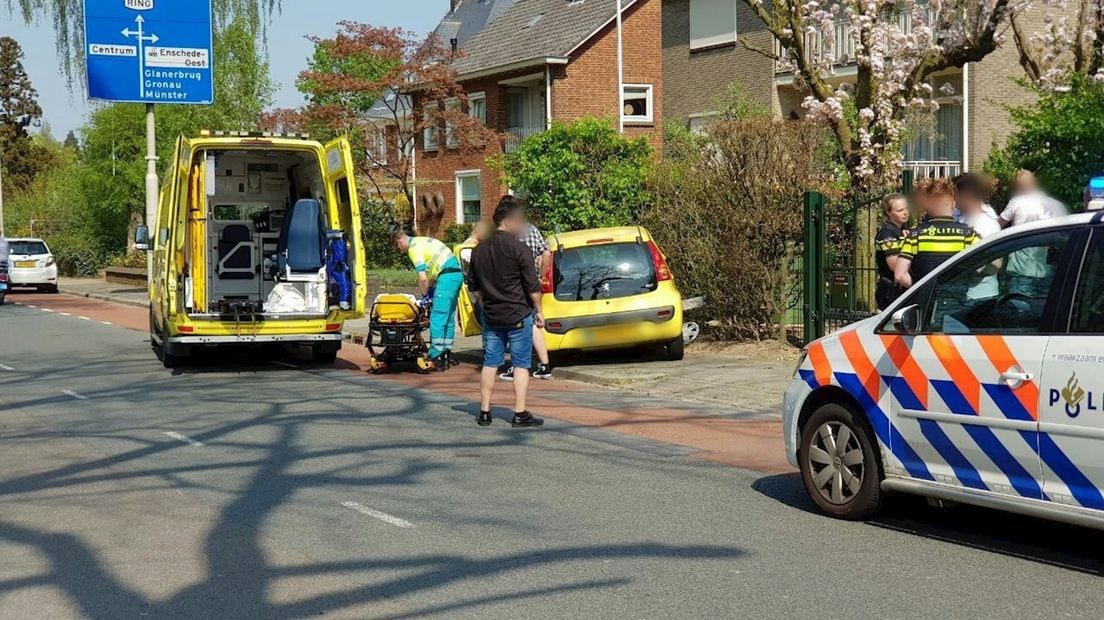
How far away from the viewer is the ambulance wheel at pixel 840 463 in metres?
6.81

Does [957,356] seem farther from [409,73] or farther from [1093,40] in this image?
[409,73]

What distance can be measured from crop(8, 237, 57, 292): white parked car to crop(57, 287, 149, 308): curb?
860mm

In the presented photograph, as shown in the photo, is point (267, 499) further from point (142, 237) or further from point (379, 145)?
point (379, 145)

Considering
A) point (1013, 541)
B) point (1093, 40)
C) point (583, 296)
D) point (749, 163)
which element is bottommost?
point (1013, 541)

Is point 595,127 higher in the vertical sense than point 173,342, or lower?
higher

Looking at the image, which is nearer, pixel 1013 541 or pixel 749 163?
pixel 1013 541

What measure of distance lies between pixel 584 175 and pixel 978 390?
14016 millimetres

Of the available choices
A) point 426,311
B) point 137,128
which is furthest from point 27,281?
point 426,311

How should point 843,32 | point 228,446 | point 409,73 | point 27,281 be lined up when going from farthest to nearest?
point 27,281, point 409,73, point 843,32, point 228,446

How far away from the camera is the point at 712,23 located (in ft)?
106

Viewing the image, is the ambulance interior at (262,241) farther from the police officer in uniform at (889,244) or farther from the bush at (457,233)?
the bush at (457,233)

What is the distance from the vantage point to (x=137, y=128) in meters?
39.8

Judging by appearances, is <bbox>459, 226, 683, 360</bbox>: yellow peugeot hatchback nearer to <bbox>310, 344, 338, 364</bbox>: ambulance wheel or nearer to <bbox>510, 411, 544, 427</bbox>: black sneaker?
<bbox>310, 344, 338, 364</bbox>: ambulance wheel

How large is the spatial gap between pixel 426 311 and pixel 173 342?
2909 millimetres
